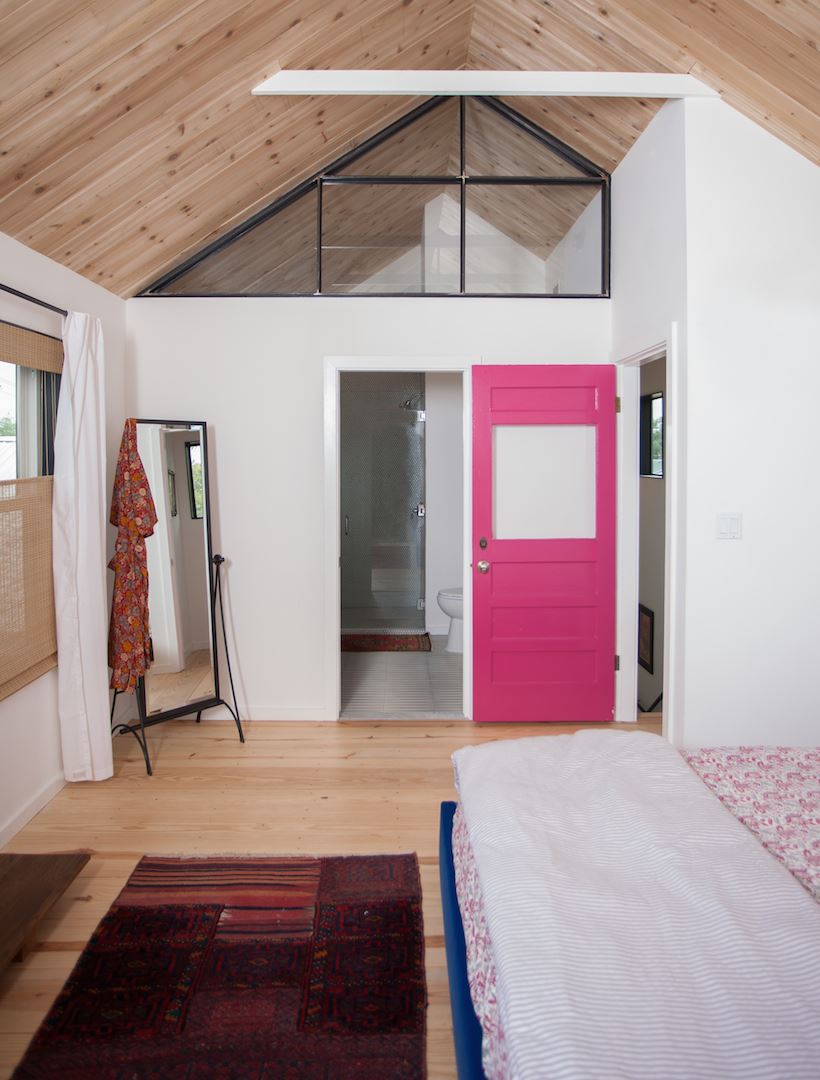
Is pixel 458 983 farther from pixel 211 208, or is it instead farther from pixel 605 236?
pixel 605 236

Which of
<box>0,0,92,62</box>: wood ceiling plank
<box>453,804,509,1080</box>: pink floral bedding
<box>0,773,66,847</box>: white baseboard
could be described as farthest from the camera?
<box>0,773,66,847</box>: white baseboard

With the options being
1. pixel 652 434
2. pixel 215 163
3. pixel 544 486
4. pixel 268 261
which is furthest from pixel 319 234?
pixel 652 434

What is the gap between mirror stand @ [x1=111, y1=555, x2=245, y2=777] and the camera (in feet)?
12.0

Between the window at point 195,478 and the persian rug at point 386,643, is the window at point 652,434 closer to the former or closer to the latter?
the persian rug at point 386,643

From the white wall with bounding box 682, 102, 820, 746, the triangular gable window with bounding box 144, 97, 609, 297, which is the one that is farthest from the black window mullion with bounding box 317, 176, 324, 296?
the white wall with bounding box 682, 102, 820, 746

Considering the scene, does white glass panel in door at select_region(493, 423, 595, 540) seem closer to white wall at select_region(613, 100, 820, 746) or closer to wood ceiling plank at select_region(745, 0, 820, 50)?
white wall at select_region(613, 100, 820, 746)

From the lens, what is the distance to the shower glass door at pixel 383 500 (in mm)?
6355

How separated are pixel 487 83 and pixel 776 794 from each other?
2.93 meters

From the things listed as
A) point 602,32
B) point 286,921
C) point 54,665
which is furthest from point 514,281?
point 286,921

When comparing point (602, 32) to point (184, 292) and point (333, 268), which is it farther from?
point (184, 292)

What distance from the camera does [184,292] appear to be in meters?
4.12

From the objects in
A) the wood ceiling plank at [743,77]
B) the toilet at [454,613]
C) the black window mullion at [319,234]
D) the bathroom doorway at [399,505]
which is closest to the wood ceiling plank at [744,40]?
the wood ceiling plank at [743,77]

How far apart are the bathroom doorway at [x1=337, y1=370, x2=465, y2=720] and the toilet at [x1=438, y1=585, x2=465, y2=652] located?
242 millimetres

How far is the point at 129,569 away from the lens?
357 centimetres
